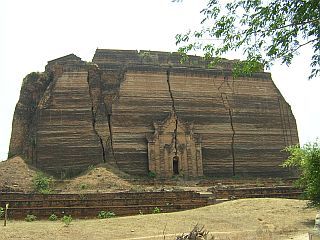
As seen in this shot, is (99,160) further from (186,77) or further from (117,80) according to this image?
(186,77)

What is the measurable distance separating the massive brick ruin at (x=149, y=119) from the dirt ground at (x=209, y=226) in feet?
38.0

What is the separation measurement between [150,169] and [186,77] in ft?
24.5

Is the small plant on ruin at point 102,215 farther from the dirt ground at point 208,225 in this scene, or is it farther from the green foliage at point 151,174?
the green foliage at point 151,174

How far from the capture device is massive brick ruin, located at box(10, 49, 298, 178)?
2656 cm

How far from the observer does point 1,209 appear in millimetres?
16031

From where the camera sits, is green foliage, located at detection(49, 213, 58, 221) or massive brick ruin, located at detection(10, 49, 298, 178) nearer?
green foliage, located at detection(49, 213, 58, 221)

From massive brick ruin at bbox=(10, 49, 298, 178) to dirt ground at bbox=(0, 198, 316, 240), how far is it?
11590mm

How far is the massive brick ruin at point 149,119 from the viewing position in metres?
26.6

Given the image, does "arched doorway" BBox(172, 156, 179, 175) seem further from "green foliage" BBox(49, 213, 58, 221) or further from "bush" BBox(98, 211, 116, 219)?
"green foliage" BBox(49, 213, 58, 221)

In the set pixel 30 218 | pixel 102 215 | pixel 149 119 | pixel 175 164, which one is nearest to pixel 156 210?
pixel 102 215

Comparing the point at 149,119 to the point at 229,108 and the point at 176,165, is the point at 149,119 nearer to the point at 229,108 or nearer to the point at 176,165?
the point at 176,165

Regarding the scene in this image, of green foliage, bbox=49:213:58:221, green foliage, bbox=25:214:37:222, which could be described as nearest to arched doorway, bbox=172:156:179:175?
green foliage, bbox=49:213:58:221

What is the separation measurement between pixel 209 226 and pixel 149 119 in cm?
1513

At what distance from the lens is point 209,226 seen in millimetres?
13398
